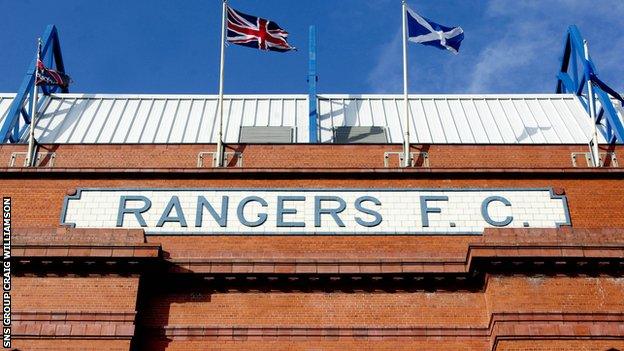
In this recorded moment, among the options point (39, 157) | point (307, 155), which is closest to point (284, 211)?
point (307, 155)

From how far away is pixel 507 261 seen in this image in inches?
808

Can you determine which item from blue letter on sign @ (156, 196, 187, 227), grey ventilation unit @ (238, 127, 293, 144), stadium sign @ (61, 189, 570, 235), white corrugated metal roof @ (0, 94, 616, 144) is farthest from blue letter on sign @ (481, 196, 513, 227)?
grey ventilation unit @ (238, 127, 293, 144)

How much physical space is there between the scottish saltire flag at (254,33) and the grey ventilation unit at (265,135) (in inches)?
104

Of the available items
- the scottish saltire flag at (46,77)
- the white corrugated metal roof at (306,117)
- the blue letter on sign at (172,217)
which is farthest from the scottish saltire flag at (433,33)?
the scottish saltire flag at (46,77)

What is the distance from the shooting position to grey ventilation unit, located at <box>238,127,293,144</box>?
28.3m

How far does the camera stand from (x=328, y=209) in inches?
894

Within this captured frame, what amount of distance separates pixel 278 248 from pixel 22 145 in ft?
27.8

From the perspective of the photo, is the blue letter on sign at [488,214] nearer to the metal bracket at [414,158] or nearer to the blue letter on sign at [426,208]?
the blue letter on sign at [426,208]

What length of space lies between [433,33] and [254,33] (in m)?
5.31

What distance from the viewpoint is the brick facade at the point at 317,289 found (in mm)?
19828

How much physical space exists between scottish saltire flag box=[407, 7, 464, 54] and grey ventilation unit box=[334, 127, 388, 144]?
10.3ft

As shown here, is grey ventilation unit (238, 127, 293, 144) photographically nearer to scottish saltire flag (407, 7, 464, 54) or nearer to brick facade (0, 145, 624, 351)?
scottish saltire flag (407, 7, 464, 54)

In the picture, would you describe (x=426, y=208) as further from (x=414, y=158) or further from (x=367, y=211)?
(x=414, y=158)

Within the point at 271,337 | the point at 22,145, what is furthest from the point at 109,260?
the point at 22,145
